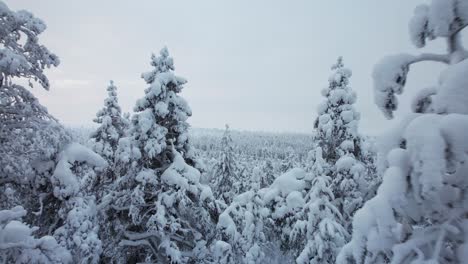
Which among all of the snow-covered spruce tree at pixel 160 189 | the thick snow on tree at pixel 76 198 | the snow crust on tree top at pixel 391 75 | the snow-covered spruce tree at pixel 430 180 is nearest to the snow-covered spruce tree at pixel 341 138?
the snow-covered spruce tree at pixel 160 189

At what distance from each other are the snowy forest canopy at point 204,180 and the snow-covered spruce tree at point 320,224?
6cm

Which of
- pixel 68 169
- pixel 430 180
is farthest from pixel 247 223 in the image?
pixel 430 180

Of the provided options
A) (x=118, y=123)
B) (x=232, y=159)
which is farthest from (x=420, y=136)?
(x=232, y=159)

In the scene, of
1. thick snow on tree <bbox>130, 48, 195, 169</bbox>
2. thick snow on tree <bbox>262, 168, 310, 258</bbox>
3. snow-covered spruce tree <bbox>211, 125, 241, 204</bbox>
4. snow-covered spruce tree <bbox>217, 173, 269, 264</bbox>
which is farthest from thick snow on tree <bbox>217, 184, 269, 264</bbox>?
snow-covered spruce tree <bbox>211, 125, 241, 204</bbox>

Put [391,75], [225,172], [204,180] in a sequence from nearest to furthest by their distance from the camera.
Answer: [391,75], [204,180], [225,172]

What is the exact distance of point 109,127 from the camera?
24.2 metres

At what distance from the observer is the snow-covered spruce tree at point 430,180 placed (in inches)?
107

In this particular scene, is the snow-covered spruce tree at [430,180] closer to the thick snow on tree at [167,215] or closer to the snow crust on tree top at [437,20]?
the snow crust on tree top at [437,20]

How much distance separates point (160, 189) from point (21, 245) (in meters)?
8.90

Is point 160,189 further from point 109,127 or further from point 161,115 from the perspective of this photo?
Result: point 109,127

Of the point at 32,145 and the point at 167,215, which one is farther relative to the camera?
the point at 167,215

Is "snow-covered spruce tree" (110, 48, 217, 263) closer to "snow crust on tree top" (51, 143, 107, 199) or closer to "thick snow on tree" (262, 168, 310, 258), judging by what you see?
"thick snow on tree" (262, 168, 310, 258)

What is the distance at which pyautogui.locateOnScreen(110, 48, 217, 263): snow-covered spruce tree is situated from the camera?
45.5 feet

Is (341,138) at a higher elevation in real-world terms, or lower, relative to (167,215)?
higher
